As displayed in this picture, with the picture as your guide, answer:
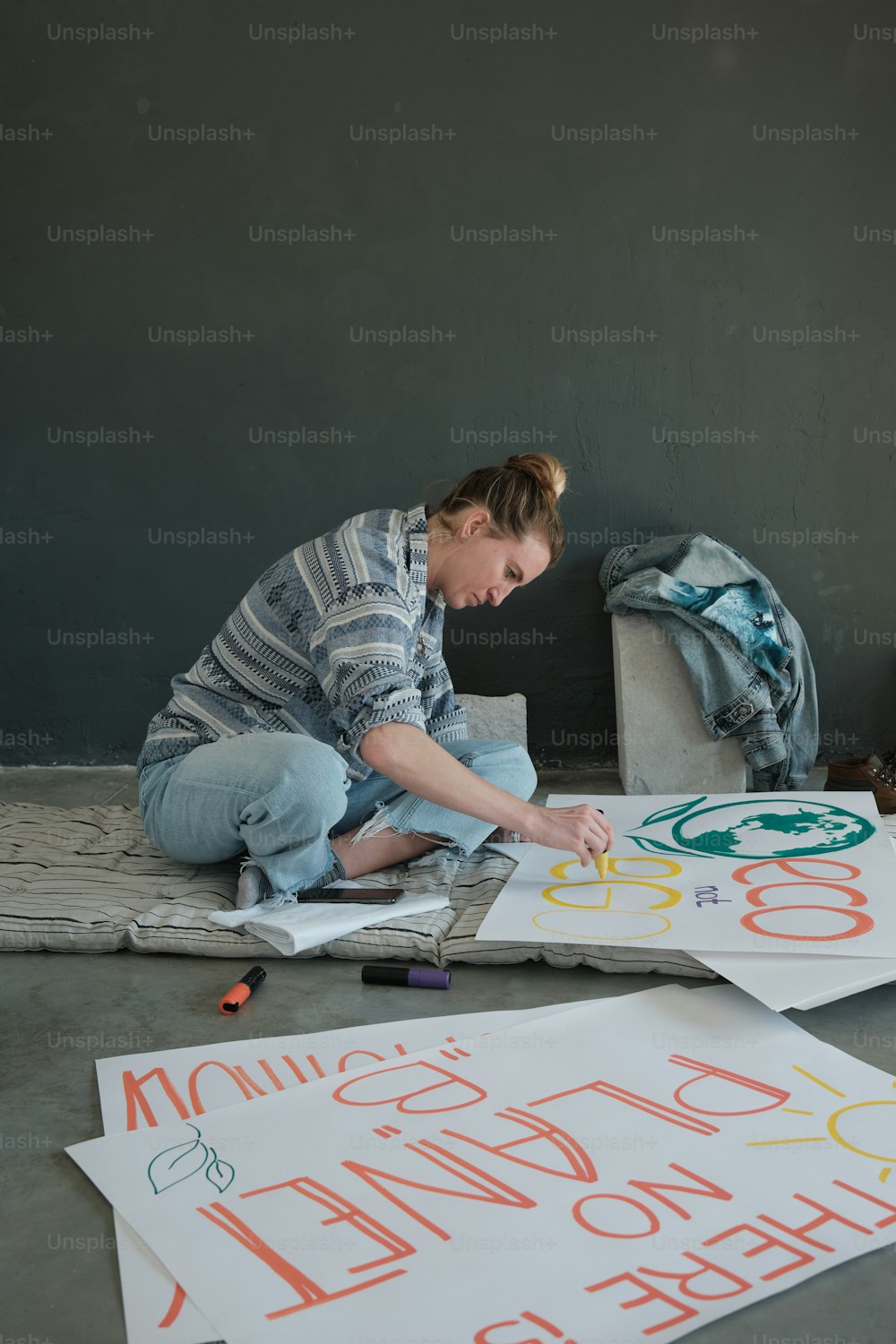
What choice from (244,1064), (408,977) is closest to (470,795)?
(408,977)

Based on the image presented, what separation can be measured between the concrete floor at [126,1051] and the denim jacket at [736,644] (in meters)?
1.42

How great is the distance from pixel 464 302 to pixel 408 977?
239cm

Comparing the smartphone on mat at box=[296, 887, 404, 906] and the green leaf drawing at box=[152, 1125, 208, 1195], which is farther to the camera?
the smartphone on mat at box=[296, 887, 404, 906]

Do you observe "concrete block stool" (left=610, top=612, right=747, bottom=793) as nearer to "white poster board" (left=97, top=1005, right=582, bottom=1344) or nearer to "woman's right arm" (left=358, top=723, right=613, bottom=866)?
"woman's right arm" (left=358, top=723, right=613, bottom=866)

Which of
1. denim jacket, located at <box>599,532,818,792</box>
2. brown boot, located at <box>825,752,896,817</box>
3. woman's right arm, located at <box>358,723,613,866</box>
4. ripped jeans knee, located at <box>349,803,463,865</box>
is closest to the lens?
woman's right arm, located at <box>358,723,613,866</box>

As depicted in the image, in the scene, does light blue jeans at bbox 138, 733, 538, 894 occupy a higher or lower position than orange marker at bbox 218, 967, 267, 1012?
higher

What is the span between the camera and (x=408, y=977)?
5.47 feet

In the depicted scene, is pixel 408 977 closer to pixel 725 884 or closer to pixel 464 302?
pixel 725 884

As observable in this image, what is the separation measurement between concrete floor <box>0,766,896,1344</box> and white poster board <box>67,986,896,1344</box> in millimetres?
32

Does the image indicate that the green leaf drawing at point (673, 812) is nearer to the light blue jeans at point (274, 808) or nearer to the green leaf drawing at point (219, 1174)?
the light blue jeans at point (274, 808)

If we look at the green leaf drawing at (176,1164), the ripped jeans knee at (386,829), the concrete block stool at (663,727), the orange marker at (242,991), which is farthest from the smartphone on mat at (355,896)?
the concrete block stool at (663,727)

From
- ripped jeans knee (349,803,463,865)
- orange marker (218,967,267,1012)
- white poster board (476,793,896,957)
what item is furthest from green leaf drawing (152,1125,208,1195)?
ripped jeans knee (349,803,463,865)

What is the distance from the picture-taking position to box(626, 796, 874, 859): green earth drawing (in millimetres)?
2020

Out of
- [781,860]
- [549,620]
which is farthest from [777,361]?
[781,860]
